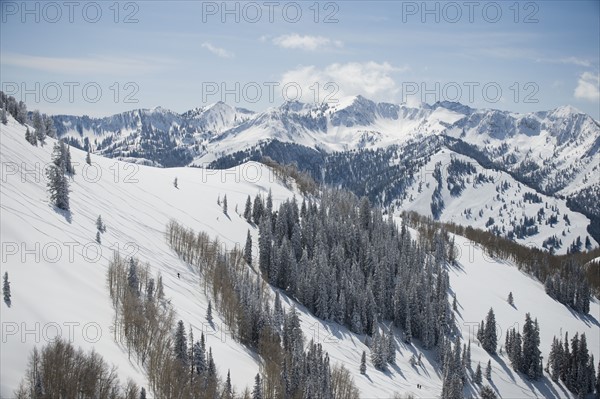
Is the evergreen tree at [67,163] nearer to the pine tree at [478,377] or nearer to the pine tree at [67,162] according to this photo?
the pine tree at [67,162]

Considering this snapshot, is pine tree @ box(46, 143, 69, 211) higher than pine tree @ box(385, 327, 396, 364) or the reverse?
higher

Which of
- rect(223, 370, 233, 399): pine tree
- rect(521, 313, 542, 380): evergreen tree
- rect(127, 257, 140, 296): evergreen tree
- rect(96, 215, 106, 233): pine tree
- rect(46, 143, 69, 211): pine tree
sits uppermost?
rect(46, 143, 69, 211): pine tree

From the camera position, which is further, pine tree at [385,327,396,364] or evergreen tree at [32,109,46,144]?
evergreen tree at [32,109,46,144]

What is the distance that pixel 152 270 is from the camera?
8669 cm

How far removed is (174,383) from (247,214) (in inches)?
Answer: 4443

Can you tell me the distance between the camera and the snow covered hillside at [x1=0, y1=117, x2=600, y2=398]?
173 feet

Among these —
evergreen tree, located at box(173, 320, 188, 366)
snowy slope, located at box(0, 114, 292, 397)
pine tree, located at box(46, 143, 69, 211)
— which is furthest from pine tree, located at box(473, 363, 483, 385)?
pine tree, located at box(46, 143, 69, 211)

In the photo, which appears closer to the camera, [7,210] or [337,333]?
[7,210]

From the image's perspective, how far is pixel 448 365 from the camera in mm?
103125

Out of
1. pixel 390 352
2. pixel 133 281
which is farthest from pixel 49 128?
pixel 390 352

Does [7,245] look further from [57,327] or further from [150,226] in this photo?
[150,226]

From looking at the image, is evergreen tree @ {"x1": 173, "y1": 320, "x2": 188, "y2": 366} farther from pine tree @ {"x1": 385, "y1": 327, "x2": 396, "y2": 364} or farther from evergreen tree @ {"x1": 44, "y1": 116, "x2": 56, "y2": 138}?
evergreen tree @ {"x1": 44, "y1": 116, "x2": 56, "y2": 138}

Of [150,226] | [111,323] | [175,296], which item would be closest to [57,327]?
[111,323]

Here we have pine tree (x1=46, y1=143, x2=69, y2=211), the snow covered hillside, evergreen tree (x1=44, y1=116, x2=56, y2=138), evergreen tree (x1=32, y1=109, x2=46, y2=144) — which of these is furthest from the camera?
evergreen tree (x1=44, y1=116, x2=56, y2=138)
